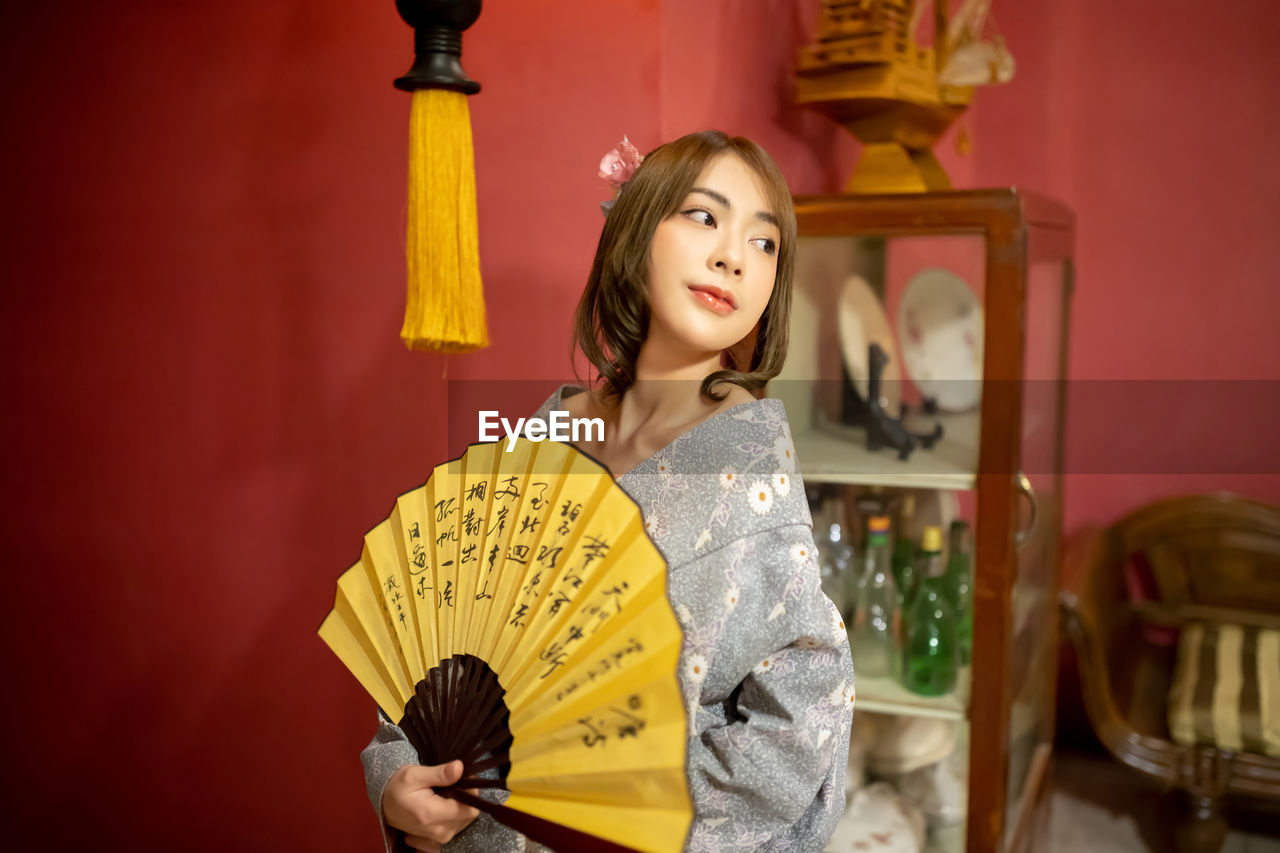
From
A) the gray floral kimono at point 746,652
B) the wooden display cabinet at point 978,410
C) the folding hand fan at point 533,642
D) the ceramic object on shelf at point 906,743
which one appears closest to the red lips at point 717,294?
the gray floral kimono at point 746,652

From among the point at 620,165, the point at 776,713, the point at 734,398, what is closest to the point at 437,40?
the point at 620,165

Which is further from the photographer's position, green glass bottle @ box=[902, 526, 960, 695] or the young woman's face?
green glass bottle @ box=[902, 526, 960, 695]

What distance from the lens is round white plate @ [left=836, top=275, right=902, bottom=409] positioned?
67.5 inches

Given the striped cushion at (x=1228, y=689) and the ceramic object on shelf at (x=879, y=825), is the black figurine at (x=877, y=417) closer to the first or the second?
the ceramic object on shelf at (x=879, y=825)

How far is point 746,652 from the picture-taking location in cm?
88

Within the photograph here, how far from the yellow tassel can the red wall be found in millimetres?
287

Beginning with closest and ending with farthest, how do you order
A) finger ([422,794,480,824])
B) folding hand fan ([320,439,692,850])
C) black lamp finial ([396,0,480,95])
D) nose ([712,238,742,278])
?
folding hand fan ([320,439,692,850]) → finger ([422,794,480,824]) → nose ([712,238,742,278]) → black lamp finial ([396,0,480,95])

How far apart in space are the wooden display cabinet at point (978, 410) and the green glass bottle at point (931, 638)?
1.1 inches

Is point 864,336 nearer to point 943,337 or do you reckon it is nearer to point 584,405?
point 943,337

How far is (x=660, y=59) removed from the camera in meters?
1.40

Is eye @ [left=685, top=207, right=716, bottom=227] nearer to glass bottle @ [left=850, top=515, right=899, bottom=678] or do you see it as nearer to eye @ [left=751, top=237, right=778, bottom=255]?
eye @ [left=751, top=237, right=778, bottom=255]

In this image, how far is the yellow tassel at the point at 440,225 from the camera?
1131 mm

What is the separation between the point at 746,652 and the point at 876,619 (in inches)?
35.3

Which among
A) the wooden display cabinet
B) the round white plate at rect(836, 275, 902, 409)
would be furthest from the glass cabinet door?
the round white plate at rect(836, 275, 902, 409)
